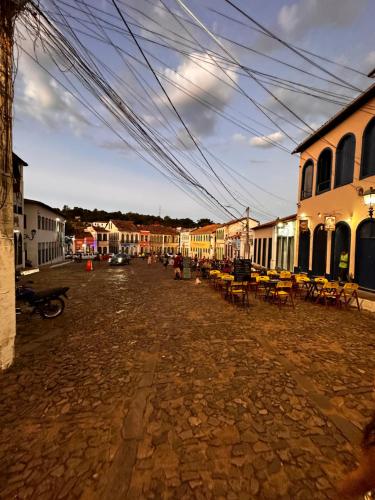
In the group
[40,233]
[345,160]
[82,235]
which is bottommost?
[40,233]

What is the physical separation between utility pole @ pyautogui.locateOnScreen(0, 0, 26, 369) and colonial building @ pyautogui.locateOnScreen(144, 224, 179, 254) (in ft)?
224

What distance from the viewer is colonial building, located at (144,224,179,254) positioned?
74.2 meters

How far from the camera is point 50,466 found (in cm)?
271

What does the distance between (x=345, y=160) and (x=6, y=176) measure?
45.5 ft

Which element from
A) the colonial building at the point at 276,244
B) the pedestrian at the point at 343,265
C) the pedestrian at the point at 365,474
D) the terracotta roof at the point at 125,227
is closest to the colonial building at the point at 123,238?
the terracotta roof at the point at 125,227

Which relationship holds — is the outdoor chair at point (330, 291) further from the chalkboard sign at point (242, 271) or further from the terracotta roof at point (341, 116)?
the terracotta roof at point (341, 116)

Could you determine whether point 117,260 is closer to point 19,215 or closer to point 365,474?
point 19,215

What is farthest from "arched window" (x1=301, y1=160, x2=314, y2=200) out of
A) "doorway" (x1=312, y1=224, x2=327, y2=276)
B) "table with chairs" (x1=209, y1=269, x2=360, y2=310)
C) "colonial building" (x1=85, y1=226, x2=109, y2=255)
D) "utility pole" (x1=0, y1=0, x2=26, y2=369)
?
"colonial building" (x1=85, y1=226, x2=109, y2=255)

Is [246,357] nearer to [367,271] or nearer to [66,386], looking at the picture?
[66,386]

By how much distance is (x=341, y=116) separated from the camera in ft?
40.1

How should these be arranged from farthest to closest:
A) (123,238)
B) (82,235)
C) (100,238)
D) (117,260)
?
(123,238), (100,238), (82,235), (117,260)

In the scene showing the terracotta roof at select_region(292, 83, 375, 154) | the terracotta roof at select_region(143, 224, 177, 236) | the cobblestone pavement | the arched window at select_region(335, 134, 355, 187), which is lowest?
the cobblestone pavement

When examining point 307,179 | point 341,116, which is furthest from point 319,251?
point 341,116

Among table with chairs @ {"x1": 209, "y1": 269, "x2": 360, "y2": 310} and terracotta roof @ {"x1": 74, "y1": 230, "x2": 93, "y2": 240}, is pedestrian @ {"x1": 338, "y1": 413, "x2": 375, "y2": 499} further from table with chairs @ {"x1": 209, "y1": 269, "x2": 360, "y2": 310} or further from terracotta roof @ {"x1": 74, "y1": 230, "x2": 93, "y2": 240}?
terracotta roof @ {"x1": 74, "y1": 230, "x2": 93, "y2": 240}
